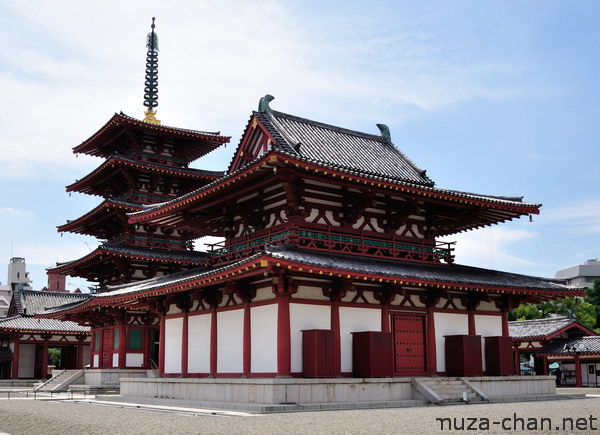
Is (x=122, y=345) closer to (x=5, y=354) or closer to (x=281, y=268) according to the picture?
(x=5, y=354)

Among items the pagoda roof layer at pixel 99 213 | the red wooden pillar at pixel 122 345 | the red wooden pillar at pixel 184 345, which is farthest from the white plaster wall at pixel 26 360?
the red wooden pillar at pixel 184 345

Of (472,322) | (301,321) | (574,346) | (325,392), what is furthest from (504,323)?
(574,346)

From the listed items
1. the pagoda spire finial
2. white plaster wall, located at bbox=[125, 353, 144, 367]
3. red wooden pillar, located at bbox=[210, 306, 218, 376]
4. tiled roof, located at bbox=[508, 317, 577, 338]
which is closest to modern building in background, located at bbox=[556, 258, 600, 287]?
tiled roof, located at bbox=[508, 317, 577, 338]

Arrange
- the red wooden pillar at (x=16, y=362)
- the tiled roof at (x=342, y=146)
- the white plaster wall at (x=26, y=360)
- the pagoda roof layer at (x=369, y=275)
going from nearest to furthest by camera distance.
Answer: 1. the pagoda roof layer at (x=369, y=275)
2. the tiled roof at (x=342, y=146)
3. the red wooden pillar at (x=16, y=362)
4. the white plaster wall at (x=26, y=360)

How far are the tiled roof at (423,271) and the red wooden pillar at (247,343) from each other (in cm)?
334

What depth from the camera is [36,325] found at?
191 feet

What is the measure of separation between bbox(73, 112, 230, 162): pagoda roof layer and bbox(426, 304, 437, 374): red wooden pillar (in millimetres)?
29973

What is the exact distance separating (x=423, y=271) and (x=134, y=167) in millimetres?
29055

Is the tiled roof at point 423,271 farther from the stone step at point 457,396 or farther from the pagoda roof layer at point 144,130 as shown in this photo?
the pagoda roof layer at point 144,130

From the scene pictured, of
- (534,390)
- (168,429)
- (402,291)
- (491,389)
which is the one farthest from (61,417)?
(534,390)

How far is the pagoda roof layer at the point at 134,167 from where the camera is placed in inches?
1991

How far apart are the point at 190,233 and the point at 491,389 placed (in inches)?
1120

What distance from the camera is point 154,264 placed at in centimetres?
4953

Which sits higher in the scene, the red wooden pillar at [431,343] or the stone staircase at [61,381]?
the red wooden pillar at [431,343]
